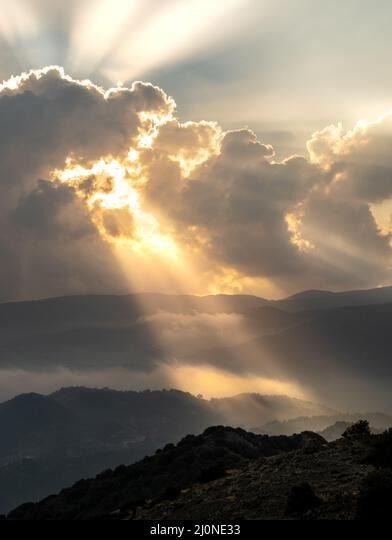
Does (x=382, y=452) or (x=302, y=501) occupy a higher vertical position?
(x=382, y=452)

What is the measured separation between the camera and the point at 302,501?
129 ft

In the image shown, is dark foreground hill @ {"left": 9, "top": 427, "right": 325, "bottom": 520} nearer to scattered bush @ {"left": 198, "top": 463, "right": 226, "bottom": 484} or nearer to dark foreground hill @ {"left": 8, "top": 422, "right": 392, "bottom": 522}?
dark foreground hill @ {"left": 8, "top": 422, "right": 392, "bottom": 522}

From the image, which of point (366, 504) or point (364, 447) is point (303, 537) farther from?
point (364, 447)

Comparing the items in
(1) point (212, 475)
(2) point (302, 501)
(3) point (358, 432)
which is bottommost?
(2) point (302, 501)

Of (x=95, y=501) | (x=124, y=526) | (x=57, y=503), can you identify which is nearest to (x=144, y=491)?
(x=95, y=501)

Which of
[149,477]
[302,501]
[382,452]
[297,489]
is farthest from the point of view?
[149,477]

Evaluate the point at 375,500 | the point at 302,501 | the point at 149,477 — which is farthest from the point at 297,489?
the point at 149,477

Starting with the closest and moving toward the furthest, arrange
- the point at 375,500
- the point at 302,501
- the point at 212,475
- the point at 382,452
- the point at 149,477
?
1. the point at 375,500
2. the point at 302,501
3. the point at 382,452
4. the point at 212,475
5. the point at 149,477

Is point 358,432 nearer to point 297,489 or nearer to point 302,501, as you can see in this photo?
point 297,489

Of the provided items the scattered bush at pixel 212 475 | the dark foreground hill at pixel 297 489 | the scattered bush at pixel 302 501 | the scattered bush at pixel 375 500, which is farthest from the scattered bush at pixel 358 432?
the scattered bush at pixel 375 500

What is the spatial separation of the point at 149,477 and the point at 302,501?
5527 cm

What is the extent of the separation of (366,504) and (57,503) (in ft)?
229

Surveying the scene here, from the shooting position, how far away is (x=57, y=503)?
94.7m

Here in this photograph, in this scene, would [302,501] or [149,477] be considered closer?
[302,501]
